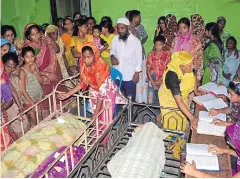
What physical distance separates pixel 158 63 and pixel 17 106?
2.36 m

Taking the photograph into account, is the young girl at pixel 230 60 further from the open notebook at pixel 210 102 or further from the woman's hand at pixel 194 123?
the woman's hand at pixel 194 123

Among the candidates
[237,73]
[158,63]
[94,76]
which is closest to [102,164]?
[94,76]

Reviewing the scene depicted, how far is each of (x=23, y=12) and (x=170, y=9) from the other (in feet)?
11.3

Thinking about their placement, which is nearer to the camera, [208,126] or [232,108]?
[208,126]

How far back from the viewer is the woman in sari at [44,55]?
447 centimetres

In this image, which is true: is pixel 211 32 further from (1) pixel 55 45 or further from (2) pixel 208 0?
(1) pixel 55 45

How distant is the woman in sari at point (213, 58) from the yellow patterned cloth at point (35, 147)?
110 inches

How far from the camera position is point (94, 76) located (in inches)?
148

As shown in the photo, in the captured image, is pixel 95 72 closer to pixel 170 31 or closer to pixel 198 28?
pixel 170 31

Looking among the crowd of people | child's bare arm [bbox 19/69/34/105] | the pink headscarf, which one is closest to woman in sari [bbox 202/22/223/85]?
the crowd of people

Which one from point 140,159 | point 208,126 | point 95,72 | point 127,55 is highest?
point 127,55

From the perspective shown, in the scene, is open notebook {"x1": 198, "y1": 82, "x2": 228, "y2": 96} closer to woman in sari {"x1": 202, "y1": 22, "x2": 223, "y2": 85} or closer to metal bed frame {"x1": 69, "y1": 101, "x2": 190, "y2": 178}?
metal bed frame {"x1": 69, "y1": 101, "x2": 190, "y2": 178}

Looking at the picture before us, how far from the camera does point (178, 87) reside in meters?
3.35

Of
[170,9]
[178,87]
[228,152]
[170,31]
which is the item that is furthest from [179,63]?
[170,9]
